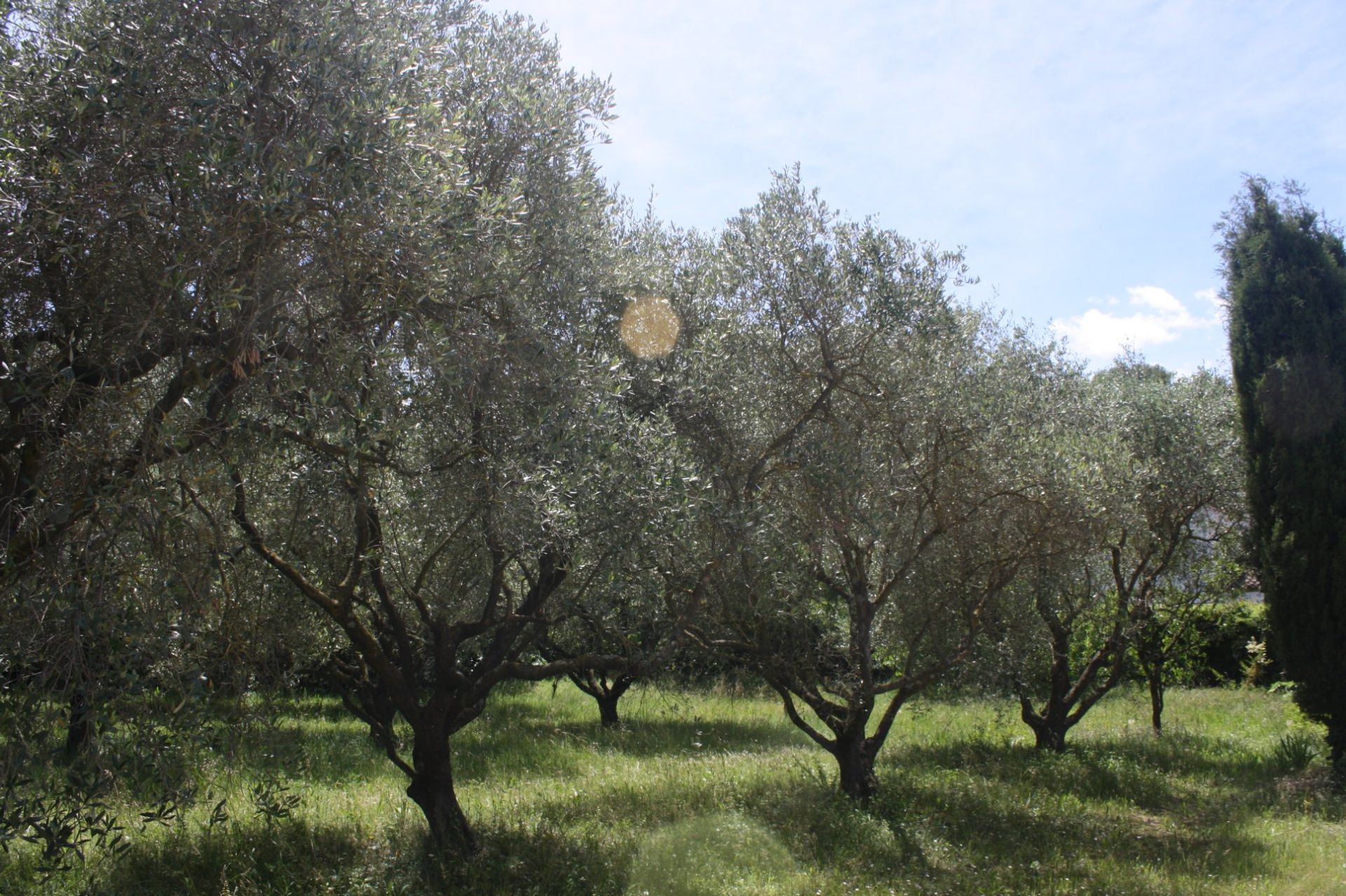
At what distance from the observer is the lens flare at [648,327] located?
8.31m

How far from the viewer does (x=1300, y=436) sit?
11.4 meters

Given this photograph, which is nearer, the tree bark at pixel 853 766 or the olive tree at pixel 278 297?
the olive tree at pixel 278 297

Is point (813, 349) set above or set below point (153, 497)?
above

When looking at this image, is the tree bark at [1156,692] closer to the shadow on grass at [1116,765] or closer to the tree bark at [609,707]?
the shadow on grass at [1116,765]

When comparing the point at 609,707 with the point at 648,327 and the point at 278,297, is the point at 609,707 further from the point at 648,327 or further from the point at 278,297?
the point at 278,297

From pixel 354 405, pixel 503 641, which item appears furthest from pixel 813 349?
pixel 354 405

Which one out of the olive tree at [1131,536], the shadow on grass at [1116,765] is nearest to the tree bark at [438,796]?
the olive tree at [1131,536]

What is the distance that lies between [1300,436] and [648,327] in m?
8.82

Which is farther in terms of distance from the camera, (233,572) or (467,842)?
(467,842)

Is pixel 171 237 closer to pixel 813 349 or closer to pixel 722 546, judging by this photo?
pixel 722 546

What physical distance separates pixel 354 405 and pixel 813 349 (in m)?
4.84

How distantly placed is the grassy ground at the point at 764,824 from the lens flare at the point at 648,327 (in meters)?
4.40

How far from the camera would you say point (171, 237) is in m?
4.87

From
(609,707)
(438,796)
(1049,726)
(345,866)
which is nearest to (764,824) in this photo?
(438,796)
